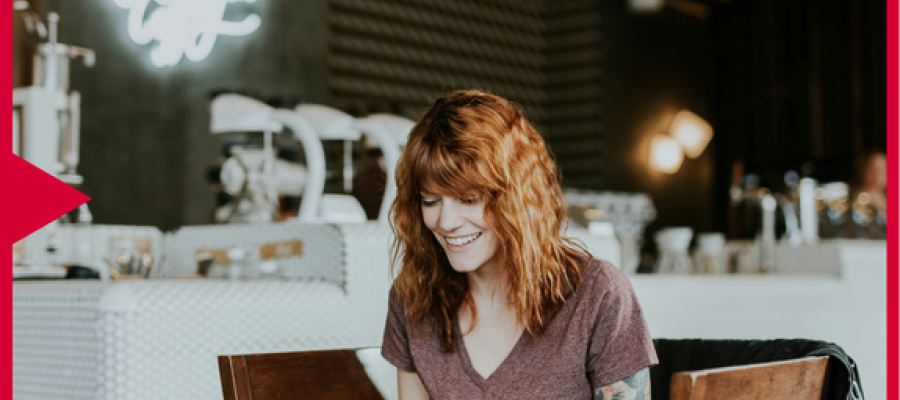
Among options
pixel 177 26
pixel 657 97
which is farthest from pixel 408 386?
pixel 657 97

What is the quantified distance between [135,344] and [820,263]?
8.06 feet

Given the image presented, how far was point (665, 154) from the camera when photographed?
7.28m

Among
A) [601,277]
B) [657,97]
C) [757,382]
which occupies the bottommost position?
[757,382]

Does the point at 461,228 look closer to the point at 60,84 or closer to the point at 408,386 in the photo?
the point at 408,386

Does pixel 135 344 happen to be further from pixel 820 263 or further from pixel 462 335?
pixel 820 263

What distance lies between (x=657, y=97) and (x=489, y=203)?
21.0ft

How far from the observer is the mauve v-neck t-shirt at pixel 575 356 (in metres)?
1.20

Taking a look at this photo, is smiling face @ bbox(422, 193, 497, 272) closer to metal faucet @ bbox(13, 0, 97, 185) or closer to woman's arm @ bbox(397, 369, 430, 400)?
woman's arm @ bbox(397, 369, 430, 400)

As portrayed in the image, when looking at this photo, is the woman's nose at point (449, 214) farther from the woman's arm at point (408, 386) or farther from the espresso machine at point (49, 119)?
the espresso machine at point (49, 119)

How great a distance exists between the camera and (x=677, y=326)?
2.25 m

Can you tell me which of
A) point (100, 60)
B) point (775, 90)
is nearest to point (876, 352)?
point (100, 60)

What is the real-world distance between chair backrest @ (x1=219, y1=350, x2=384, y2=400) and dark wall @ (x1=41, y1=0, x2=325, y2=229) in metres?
2.68

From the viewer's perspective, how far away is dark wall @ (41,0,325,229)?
3.59 m

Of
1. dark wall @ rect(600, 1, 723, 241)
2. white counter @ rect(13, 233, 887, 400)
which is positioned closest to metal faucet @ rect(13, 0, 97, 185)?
white counter @ rect(13, 233, 887, 400)
